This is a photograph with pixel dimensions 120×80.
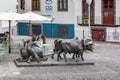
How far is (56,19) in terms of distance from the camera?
1458 inches

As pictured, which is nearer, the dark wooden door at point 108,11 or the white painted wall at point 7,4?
the dark wooden door at point 108,11

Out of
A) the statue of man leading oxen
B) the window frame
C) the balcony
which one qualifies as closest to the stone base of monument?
the statue of man leading oxen

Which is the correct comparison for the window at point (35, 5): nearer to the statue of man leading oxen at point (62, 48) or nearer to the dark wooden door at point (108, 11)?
the dark wooden door at point (108, 11)

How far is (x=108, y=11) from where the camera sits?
32812 mm

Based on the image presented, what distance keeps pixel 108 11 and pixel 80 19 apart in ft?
8.46

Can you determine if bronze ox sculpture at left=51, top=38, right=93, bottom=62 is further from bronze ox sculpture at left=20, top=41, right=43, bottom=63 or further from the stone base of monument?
bronze ox sculpture at left=20, top=41, right=43, bottom=63

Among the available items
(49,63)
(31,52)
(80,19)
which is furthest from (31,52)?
(80,19)

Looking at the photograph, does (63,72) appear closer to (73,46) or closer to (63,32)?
(73,46)

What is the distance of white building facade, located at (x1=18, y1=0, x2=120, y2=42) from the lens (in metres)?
32.6

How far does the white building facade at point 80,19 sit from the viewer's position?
1283 inches

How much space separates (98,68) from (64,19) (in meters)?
20.2

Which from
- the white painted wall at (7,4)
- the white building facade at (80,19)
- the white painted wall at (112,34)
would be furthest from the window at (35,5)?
the white painted wall at (112,34)

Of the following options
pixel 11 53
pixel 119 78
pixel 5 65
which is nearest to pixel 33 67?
pixel 5 65

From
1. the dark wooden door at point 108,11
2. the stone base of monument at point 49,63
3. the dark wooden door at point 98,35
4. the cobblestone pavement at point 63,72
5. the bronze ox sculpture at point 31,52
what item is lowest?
the cobblestone pavement at point 63,72
